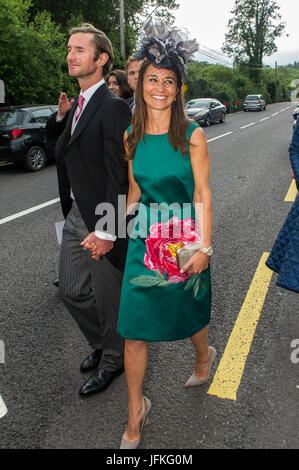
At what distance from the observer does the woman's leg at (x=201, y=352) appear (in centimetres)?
239

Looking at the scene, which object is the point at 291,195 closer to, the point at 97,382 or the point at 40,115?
the point at 97,382

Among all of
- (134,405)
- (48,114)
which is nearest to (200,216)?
(134,405)

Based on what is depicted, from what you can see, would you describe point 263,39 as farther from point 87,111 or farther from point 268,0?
point 87,111

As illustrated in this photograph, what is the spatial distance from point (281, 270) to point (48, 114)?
29.2ft

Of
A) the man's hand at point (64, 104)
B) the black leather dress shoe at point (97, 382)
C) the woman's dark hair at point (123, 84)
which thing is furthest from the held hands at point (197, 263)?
the woman's dark hair at point (123, 84)

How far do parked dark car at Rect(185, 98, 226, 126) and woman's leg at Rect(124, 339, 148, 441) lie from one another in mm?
19783

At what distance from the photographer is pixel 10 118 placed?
964cm

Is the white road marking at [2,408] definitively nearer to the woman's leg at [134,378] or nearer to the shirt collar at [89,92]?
the woman's leg at [134,378]

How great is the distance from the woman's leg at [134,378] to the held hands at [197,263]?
433mm

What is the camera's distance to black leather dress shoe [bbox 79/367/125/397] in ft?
8.21

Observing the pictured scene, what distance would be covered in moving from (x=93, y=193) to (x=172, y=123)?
62cm

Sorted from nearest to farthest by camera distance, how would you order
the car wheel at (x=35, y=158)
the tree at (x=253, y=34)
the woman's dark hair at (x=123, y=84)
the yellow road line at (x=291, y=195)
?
the woman's dark hair at (x=123, y=84) → the yellow road line at (x=291, y=195) → the car wheel at (x=35, y=158) → the tree at (x=253, y=34)

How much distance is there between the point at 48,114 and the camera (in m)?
10.3

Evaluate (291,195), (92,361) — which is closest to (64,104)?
(92,361)
